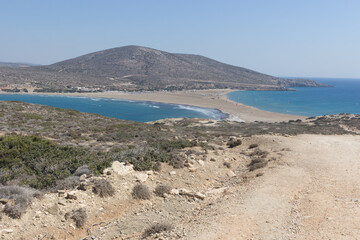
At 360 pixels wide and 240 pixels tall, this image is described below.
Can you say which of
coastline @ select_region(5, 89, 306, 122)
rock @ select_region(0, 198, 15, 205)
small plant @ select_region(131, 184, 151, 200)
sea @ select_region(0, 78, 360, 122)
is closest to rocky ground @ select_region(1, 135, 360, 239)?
small plant @ select_region(131, 184, 151, 200)

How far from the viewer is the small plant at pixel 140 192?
8.60m

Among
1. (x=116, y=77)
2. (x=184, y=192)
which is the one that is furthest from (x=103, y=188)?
(x=116, y=77)

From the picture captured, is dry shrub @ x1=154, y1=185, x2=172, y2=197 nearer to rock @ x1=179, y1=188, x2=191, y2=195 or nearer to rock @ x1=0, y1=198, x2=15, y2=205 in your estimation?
rock @ x1=179, y1=188, x2=191, y2=195

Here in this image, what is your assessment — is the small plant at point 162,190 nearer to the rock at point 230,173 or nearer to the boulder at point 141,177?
the boulder at point 141,177

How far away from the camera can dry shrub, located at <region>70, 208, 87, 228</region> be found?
682cm

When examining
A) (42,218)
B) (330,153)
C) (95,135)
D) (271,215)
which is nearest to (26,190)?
(42,218)

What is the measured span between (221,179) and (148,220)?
5.16m

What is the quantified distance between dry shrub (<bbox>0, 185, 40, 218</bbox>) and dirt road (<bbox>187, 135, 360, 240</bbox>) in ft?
14.6

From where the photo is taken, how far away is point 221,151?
619 inches

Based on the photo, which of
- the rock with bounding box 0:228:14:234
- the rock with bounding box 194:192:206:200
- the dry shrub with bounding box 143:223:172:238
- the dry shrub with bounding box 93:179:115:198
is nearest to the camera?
the rock with bounding box 0:228:14:234

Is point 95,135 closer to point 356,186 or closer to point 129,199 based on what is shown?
point 129,199

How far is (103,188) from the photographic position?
817 cm

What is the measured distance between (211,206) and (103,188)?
3.70 metres

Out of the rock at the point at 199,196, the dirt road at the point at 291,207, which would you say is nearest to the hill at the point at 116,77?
the dirt road at the point at 291,207
